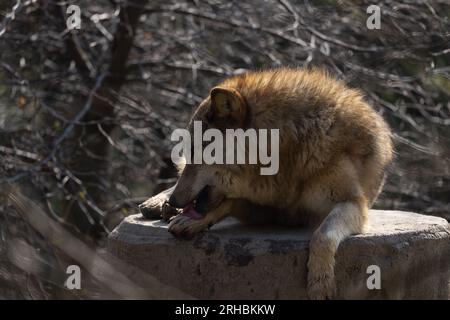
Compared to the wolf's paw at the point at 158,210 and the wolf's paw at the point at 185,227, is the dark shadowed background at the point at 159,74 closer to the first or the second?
the wolf's paw at the point at 158,210

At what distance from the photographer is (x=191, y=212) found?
17.3 feet

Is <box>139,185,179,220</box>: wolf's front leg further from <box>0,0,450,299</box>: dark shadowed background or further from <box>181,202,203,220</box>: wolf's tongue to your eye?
<box>0,0,450,299</box>: dark shadowed background

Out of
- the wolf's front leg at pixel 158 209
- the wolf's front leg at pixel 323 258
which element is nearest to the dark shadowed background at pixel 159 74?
the wolf's front leg at pixel 158 209

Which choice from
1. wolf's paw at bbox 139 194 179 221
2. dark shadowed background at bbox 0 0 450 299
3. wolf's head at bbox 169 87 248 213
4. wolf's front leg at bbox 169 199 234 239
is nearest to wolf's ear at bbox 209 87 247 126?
wolf's head at bbox 169 87 248 213

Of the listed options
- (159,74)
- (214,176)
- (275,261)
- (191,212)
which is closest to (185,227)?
(191,212)

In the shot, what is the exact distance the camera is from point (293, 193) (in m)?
5.35

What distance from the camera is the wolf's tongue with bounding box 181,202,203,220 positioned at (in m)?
5.23

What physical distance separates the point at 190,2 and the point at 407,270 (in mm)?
6201

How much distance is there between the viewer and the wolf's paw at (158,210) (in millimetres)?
5703

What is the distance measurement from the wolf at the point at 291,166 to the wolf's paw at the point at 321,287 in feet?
1.26

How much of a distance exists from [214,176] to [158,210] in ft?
2.49

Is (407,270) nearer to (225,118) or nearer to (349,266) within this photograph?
(349,266)
